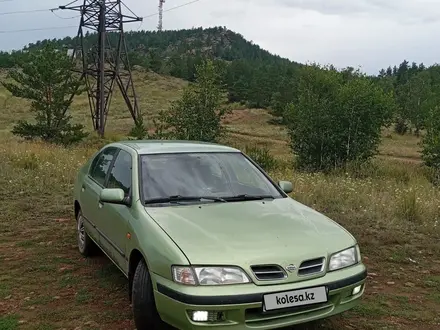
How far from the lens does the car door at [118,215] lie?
158 inches

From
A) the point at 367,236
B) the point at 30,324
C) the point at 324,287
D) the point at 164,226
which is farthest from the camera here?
the point at 367,236

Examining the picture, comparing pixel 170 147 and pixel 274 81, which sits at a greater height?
pixel 274 81

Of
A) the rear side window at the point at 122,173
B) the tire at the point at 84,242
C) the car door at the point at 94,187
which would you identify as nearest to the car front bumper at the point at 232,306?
the rear side window at the point at 122,173

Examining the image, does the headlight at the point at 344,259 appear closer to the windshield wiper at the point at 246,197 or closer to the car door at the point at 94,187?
the windshield wiper at the point at 246,197

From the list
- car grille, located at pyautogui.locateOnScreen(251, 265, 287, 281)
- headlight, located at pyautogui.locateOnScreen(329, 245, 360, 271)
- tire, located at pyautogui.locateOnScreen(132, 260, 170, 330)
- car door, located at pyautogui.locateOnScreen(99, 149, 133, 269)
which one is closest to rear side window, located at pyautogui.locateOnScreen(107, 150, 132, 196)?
car door, located at pyautogui.locateOnScreen(99, 149, 133, 269)

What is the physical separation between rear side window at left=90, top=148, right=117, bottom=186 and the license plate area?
2627 mm

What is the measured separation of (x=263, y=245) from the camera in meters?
3.27

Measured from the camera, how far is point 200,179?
14.5ft

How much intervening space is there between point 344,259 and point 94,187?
2.90 metres

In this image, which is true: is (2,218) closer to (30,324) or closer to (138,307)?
(30,324)

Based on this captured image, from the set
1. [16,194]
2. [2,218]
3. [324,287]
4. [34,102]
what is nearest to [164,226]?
[324,287]

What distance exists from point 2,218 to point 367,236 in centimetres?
568

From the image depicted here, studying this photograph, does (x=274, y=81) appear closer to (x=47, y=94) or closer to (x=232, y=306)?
(x=47, y=94)

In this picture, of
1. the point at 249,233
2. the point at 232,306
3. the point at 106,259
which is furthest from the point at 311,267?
the point at 106,259
